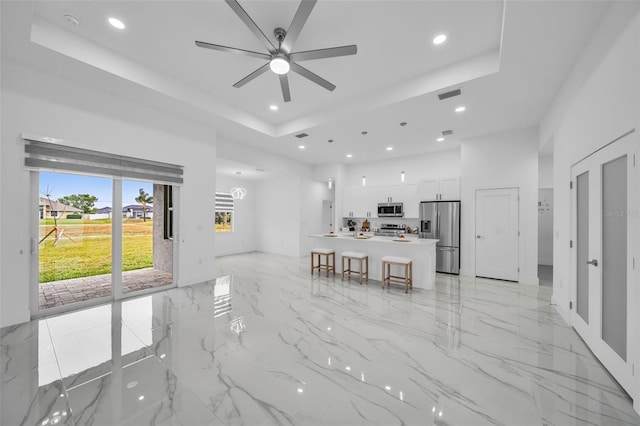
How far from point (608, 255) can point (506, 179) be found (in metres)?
3.39

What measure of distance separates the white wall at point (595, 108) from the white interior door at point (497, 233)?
144cm

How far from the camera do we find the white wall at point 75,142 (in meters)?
2.94

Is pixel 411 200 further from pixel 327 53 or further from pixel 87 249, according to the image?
pixel 87 249

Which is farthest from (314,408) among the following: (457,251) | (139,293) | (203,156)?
(457,251)

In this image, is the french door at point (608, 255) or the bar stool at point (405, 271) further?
the bar stool at point (405, 271)

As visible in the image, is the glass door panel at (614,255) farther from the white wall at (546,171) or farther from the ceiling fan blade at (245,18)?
the white wall at (546,171)

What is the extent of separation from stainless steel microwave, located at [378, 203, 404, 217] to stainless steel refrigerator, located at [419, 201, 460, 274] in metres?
0.85

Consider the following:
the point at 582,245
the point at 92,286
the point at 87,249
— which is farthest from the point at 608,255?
the point at 92,286

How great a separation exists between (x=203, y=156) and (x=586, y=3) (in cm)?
546

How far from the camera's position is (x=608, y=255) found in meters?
2.24

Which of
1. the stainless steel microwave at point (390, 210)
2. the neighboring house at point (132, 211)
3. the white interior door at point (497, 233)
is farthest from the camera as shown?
the stainless steel microwave at point (390, 210)

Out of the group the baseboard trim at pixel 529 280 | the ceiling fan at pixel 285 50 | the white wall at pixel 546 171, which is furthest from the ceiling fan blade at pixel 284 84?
the white wall at pixel 546 171

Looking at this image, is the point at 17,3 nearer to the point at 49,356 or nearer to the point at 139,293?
the point at 49,356

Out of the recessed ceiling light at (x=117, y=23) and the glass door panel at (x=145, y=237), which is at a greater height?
the recessed ceiling light at (x=117, y=23)
